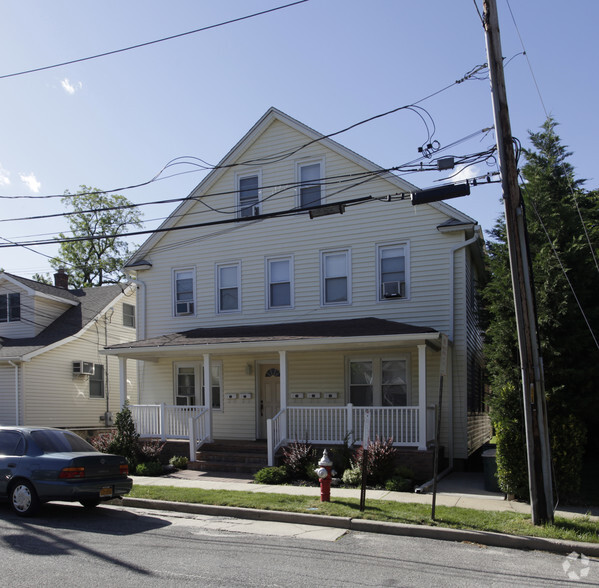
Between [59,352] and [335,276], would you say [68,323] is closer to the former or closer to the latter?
[59,352]

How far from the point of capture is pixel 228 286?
18656 mm

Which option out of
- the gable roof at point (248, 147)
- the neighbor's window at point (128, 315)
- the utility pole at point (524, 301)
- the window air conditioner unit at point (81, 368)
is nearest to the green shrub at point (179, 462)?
the gable roof at point (248, 147)

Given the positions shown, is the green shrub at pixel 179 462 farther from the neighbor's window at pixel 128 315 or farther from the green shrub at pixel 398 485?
the neighbor's window at pixel 128 315

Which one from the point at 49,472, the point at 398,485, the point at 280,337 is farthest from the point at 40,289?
the point at 398,485

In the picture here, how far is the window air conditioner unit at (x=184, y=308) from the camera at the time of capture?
19.0 metres

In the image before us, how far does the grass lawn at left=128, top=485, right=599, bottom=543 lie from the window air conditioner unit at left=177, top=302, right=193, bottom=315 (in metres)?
7.55

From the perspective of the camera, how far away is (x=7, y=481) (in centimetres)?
→ 978

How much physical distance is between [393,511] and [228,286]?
33.4 feet

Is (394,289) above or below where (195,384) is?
above

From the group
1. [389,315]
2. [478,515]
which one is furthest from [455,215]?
[478,515]

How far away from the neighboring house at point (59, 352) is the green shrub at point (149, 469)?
6.37m

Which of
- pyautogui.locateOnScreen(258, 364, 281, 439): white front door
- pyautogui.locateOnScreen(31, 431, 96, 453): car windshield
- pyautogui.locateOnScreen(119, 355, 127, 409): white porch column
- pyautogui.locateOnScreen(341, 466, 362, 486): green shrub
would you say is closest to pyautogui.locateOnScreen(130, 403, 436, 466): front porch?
pyautogui.locateOnScreen(119, 355, 127, 409): white porch column

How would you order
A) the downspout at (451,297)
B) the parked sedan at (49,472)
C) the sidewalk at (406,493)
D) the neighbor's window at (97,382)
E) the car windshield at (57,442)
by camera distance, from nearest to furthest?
1. the parked sedan at (49,472)
2. the car windshield at (57,442)
3. the sidewalk at (406,493)
4. the downspout at (451,297)
5. the neighbor's window at (97,382)

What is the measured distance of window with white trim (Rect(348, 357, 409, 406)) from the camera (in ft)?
53.2
